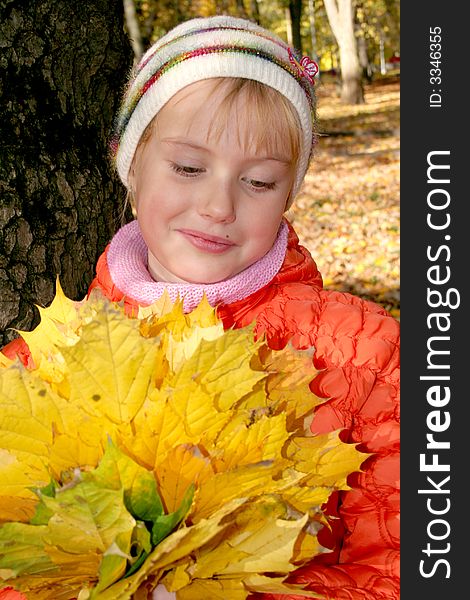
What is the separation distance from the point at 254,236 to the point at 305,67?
570 mm

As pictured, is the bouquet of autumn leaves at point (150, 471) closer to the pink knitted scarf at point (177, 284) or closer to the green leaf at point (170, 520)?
the green leaf at point (170, 520)

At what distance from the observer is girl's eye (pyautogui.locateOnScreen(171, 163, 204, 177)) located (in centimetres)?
169

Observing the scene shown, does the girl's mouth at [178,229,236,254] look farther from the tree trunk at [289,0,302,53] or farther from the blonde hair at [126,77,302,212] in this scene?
the tree trunk at [289,0,302,53]

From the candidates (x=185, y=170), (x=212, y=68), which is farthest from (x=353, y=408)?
(x=212, y=68)

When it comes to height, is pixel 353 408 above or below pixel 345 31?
below

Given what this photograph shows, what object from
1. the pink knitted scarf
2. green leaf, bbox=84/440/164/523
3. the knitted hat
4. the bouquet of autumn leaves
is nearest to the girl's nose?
the pink knitted scarf

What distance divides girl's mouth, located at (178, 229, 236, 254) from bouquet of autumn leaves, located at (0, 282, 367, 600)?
2.09 feet

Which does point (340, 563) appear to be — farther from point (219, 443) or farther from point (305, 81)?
point (305, 81)

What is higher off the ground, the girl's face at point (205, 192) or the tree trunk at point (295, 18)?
the tree trunk at point (295, 18)

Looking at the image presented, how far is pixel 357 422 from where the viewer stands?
166 centimetres

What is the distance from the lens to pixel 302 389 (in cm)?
130

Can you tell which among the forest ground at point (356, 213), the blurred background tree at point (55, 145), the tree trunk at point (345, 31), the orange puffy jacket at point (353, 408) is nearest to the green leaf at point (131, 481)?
the orange puffy jacket at point (353, 408)

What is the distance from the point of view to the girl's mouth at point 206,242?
172 cm

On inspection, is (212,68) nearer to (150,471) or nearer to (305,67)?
(305,67)
